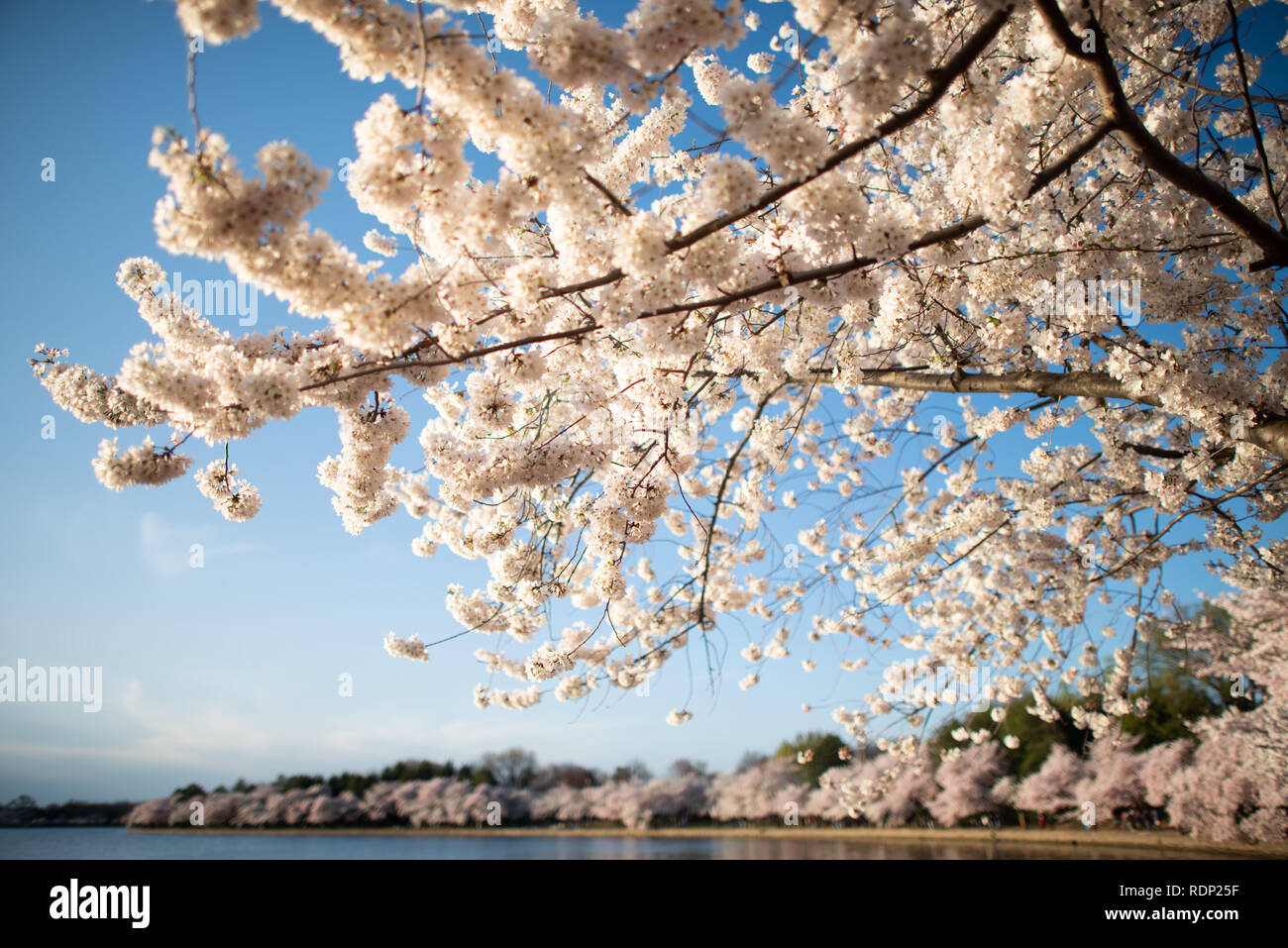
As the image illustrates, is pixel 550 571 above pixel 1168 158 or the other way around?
the other way around

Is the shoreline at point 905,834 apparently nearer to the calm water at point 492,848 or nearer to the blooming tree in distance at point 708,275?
the calm water at point 492,848

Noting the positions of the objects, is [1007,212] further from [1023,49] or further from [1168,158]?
[1023,49]

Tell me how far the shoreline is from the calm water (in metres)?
0.52

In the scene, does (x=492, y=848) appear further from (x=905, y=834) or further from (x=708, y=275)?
(x=708, y=275)

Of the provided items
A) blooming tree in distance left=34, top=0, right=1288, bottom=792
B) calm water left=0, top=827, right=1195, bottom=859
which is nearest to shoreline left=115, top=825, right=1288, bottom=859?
calm water left=0, top=827, right=1195, bottom=859

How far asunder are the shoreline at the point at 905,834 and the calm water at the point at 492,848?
52cm

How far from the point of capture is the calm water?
20.5 metres

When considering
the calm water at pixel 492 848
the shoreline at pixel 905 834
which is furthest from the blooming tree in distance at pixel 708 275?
the shoreline at pixel 905 834

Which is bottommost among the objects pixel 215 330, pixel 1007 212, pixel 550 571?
pixel 550 571

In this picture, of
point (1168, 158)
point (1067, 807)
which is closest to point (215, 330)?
point (1168, 158)

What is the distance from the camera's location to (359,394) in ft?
8.98

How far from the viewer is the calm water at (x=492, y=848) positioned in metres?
20.5
